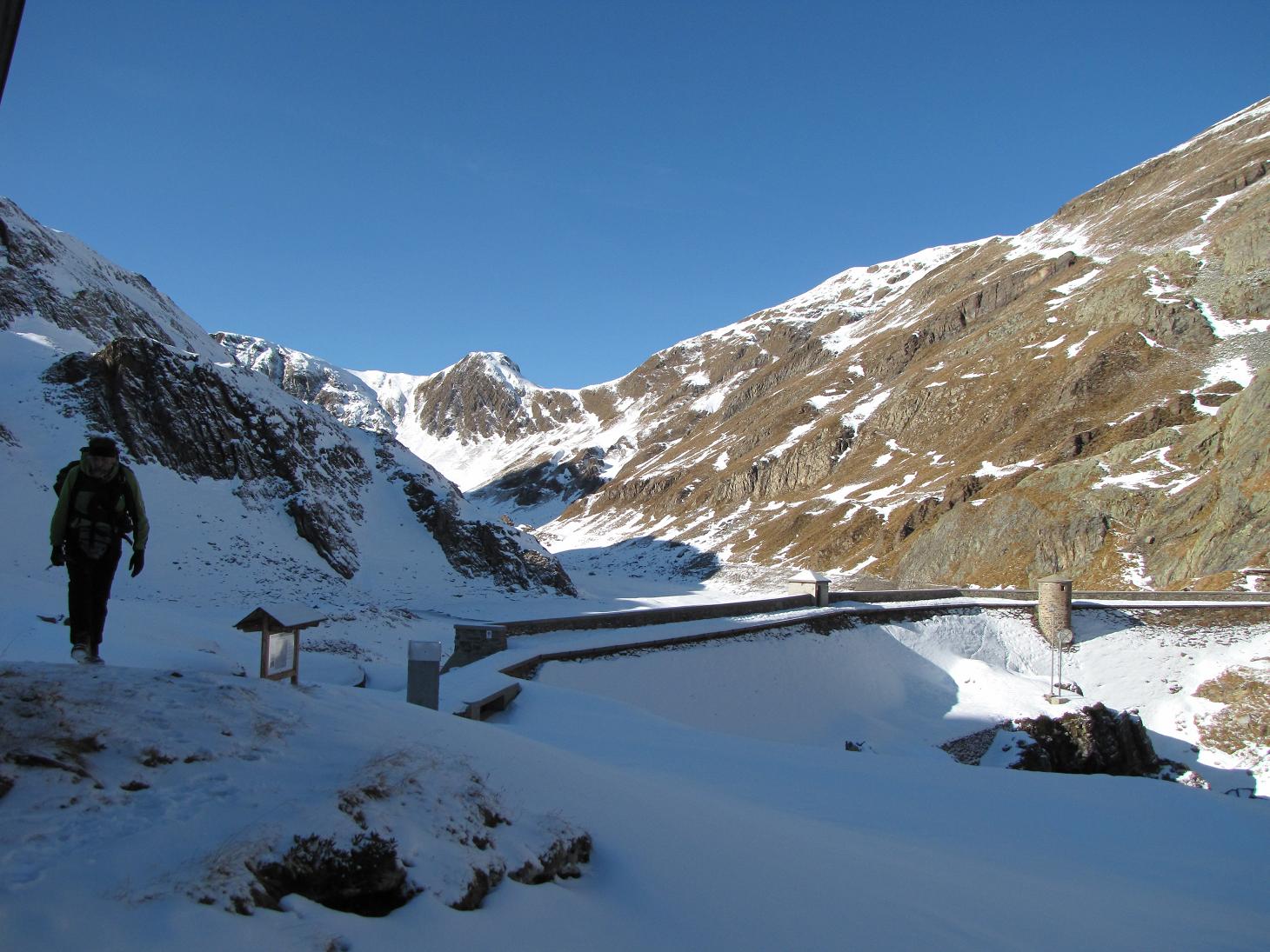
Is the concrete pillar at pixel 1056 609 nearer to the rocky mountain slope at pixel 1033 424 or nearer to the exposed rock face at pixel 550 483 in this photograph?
the rocky mountain slope at pixel 1033 424

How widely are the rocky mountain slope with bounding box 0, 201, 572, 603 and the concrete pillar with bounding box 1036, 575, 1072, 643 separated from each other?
76.7 ft

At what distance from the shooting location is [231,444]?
Answer: 33562 millimetres

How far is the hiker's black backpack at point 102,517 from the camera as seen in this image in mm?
6645

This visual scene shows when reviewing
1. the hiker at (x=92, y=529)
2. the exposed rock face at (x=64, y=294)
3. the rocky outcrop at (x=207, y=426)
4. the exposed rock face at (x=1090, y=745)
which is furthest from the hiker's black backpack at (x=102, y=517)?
the exposed rock face at (x=64, y=294)

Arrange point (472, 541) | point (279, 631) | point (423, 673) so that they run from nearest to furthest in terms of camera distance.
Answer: point (279, 631) < point (423, 673) < point (472, 541)

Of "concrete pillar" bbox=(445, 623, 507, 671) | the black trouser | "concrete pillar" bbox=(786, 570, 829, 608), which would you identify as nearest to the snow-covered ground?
the black trouser

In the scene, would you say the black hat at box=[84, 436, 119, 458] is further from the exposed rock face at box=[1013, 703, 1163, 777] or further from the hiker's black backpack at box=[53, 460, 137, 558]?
Answer: the exposed rock face at box=[1013, 703, 1163, 777]

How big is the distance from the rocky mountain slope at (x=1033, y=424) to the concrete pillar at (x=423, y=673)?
3892cm

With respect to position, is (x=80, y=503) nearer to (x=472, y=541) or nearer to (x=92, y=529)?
(x=92, y=529)

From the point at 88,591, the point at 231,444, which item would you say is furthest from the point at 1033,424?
the point at 88,591

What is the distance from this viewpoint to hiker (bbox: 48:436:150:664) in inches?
261

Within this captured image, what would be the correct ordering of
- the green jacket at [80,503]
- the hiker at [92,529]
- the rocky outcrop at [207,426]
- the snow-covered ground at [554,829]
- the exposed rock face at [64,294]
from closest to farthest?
1. the snow-covered ground at [554,829]
2. the green jacket at [80,503]
3. the hiker at [92,529]
4. the rocky outcrop at [207,426]
5. the exposed rock face at [64,294]

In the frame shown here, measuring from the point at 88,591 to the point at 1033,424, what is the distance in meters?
71.1

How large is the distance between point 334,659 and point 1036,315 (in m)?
86.9
